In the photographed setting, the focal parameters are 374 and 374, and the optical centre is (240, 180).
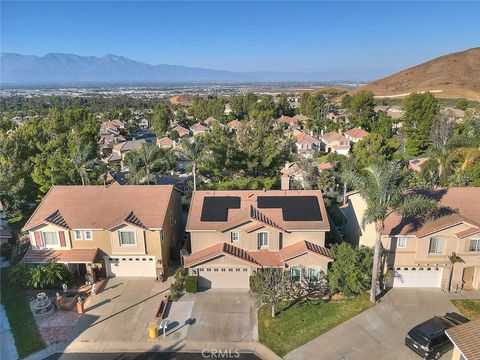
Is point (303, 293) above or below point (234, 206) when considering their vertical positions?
below

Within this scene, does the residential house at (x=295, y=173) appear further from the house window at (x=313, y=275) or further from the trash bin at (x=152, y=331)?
the trash bin at (x=152, y=331)

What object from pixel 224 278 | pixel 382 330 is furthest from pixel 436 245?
pixel 224 278

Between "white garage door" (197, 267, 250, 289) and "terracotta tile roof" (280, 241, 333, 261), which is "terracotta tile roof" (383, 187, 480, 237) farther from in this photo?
"white garage door" (197, 267, 250, 289)

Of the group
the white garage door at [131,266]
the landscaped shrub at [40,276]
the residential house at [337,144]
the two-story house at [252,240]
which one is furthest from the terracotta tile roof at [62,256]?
the residential house at [337,144]

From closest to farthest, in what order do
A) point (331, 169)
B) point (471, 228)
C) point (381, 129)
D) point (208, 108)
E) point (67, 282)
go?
point (471, 228), point (67, 282), point (331, 169), point (381, 129), point (208, 108)

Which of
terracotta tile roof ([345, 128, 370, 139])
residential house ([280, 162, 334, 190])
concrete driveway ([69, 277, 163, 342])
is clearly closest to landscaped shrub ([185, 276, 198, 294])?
concrete driveway ([69, 277, 163, 342])

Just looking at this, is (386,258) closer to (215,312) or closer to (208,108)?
(215,312)

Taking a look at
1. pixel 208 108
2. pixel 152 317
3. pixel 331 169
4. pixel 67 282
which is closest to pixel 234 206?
pixel 152 317
